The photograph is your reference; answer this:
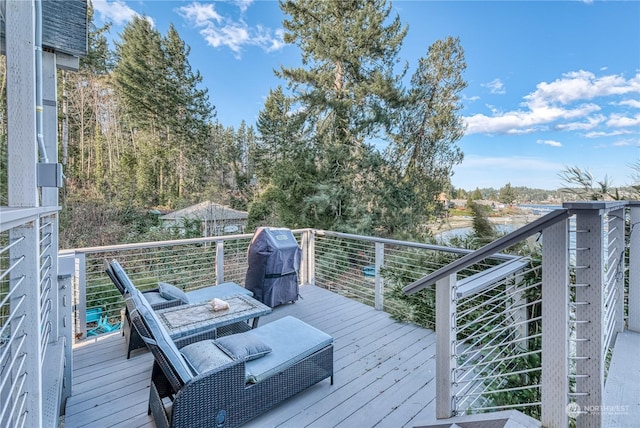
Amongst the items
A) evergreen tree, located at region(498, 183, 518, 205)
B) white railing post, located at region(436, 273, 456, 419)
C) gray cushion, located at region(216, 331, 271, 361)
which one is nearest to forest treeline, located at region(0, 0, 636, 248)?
evergreen tree, located at region(498, 183, 518, 205)

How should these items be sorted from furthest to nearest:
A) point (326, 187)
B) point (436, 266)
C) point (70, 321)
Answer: point (326, 187), point (436, 266), point (70, 321)

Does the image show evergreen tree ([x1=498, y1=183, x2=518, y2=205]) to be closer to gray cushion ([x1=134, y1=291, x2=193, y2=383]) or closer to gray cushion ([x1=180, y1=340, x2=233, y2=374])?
gray cushion ([x1=180, y1=340, x2=233, y2=374])

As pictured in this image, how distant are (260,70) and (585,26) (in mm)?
9342

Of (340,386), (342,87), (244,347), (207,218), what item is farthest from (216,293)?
(342,87)

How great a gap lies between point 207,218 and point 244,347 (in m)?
9.57

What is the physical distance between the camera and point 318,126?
34.2ft

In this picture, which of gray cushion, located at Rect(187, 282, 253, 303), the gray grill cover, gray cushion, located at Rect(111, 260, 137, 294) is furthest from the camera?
the gray grill cover

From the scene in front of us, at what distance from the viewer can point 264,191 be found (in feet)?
39.7

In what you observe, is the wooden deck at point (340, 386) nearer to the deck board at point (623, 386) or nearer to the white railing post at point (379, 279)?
the white railing post at point (379, 279)

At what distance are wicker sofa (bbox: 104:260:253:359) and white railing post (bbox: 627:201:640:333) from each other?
3.31 meters

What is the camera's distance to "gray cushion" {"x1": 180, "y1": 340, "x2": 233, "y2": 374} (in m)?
1.82

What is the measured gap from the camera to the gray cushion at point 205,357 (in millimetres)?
1823

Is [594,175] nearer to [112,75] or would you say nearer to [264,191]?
[264,191]

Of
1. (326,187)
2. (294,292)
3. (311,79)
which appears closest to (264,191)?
(326,187)
